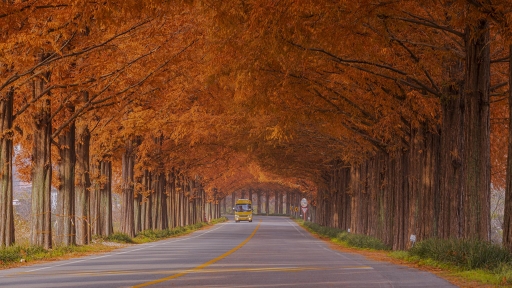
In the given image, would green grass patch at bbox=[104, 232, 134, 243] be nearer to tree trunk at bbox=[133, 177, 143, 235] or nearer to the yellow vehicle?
tree trunk at bbox=[133, 177, 143, 235]

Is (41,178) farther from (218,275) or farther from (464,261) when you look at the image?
(464,261)

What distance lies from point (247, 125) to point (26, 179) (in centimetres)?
1043

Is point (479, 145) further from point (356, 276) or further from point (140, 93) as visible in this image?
point (140, 93)

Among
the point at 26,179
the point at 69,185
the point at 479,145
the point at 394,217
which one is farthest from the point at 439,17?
the point at 26,179

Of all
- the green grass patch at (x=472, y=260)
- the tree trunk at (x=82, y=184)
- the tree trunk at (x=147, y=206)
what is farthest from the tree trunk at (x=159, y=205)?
the green grass patch at (x=472, y=260)

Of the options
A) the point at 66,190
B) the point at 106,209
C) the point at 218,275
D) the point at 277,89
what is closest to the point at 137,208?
the point at 106,209

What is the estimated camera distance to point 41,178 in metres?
27.1

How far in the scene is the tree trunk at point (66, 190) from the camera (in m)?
29.6

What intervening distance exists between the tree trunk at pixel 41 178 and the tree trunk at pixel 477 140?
14152mm

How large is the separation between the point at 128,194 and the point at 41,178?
607 inches

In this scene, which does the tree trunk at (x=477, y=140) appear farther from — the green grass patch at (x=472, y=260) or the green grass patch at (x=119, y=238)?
the green grass patch at (x=119, y=238)

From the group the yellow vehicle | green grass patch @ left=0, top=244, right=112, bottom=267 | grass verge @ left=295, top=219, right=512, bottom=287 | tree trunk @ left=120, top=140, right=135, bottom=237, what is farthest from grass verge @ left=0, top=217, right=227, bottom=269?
the yellow vehicle

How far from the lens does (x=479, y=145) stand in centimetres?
1898

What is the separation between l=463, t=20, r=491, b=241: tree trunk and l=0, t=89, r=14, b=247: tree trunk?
13.2 meters
